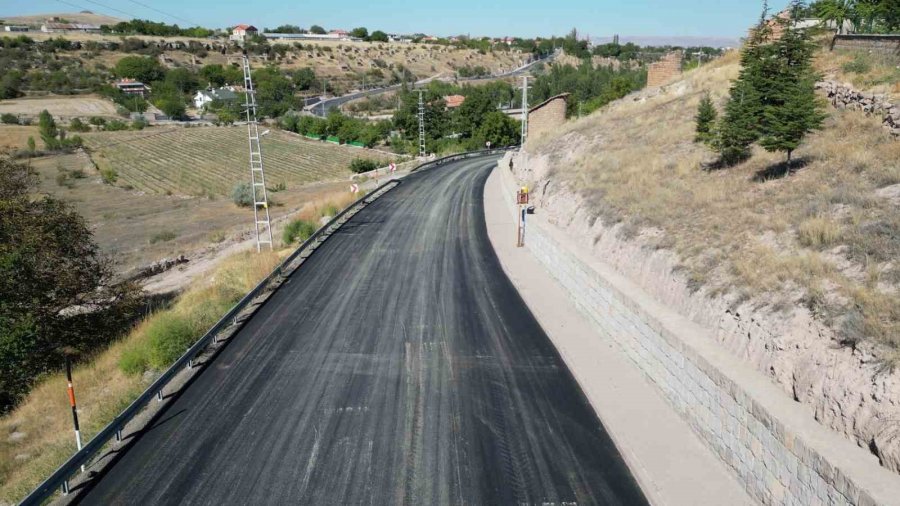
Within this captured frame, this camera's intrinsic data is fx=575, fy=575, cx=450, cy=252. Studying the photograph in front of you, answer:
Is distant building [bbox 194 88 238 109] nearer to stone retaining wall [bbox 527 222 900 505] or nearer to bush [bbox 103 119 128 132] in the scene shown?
bush [bbox 103 119 128 132]

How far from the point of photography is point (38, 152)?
292ft

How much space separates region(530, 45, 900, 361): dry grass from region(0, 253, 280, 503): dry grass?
13.3 m

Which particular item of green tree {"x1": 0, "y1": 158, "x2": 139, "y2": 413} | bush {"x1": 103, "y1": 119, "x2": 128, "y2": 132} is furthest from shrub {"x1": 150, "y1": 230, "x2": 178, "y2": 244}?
bush {"x1": 103, "y1": 119, "x2": 128, "y2": 132}

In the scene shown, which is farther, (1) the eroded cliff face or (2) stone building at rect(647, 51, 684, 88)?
(2) stone building at rect(647, 51, 684, 88)

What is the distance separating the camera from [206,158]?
86.1m

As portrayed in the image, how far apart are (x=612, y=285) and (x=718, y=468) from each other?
5.69 metres

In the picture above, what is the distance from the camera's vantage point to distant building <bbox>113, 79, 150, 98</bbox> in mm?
139125

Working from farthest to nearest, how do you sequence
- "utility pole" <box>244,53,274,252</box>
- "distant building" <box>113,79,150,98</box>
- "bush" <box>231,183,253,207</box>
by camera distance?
"distant building" <box>113,79,150,98</box> → "bush" <box>231,183,253,207</box> → "utility pole" <box>244,53,274,252</box>

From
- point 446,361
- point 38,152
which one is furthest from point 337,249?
point 38,152

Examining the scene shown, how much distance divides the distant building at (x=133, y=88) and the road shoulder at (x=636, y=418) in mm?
Answer: 148373

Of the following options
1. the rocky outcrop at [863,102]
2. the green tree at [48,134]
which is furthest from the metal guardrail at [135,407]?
the green tree at [48,134]

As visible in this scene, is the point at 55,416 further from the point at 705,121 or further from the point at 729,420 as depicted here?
the point at 705,121

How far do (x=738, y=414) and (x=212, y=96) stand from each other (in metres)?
151

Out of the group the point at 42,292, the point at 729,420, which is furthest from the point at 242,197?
the point at 729,420
